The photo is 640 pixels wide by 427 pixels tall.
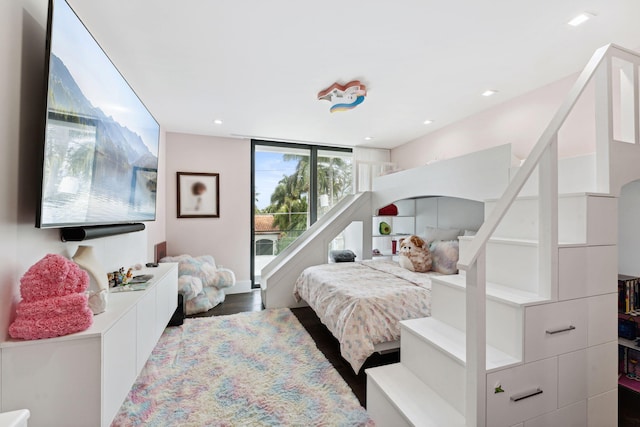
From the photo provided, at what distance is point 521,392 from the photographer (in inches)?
44.4

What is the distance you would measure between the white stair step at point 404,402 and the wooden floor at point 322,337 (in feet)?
1.27

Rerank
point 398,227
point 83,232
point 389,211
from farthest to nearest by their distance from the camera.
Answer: point 398,227, point 389,211, point 83,232

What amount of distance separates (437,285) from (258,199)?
11.3 ft

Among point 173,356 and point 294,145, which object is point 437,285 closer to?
point 173,356

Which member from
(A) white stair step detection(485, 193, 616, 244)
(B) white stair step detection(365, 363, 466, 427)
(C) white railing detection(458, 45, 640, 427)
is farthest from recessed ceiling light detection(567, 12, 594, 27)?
(B) white stair step detection(365, 363, 466, 427)

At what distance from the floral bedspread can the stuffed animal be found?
0.44ft

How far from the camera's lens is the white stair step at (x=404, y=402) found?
1127 millimetres

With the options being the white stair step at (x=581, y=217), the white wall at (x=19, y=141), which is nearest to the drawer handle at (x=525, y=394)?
the white stair step at (x=581, y=217)

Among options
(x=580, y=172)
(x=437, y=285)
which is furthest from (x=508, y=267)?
(x=580, y=172)

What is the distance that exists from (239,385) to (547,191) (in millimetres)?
2212

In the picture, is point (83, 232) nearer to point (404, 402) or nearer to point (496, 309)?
point (404, 402)

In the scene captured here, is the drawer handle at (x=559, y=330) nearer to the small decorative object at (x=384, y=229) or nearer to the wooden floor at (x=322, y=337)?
the wooden floor at (x=322, y=337)

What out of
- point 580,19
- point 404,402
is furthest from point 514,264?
point 580,19

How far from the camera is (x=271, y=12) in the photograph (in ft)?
5.37
